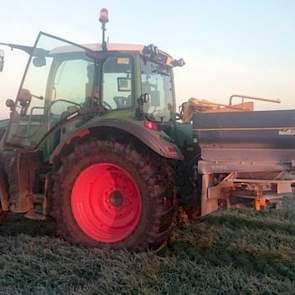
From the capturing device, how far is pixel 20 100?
20.1ft

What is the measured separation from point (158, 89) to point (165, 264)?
98.9 inches

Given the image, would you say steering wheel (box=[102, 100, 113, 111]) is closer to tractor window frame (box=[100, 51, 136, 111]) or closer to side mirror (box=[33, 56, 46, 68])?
tractor window frame (box=[100, 51, 136, 111])

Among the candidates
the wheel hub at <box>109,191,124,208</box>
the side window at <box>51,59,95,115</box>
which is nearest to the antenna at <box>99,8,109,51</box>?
the side window at <box>51,59,95,115</box>

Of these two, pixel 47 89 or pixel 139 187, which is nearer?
pixel 139 187

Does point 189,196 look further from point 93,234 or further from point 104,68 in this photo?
point 104,68

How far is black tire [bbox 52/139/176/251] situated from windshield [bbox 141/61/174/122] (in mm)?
790

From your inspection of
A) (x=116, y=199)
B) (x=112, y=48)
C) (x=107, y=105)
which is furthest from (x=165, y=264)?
(x=112, y=48)

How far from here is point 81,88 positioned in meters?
5.93

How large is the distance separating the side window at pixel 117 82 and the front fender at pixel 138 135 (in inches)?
19.6

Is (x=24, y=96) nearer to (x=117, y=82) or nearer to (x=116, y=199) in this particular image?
Result: (x=117, y=82)

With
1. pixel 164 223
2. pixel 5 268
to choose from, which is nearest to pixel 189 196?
pixel 164 223

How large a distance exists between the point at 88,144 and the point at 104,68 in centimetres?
97

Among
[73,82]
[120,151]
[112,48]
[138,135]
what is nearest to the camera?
[138,135]

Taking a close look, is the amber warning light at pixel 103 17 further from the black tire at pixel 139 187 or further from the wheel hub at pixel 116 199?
the wheel hub at pixel 116 199
